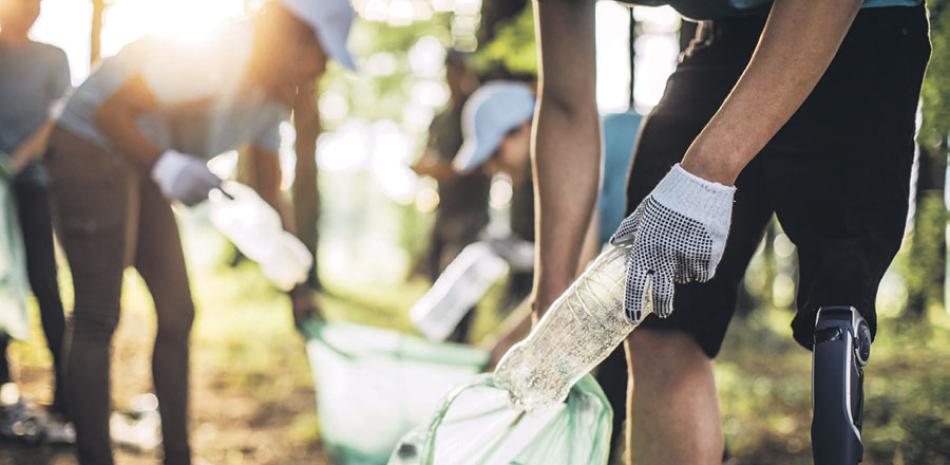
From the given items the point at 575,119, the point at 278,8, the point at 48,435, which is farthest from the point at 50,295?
the point at 575,119

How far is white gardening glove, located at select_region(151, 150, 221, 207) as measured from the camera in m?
2.52

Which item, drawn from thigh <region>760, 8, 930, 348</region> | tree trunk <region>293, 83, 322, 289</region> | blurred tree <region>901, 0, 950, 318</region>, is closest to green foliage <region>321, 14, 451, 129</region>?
tree trunk <region>293, 83, 322, 289</region>

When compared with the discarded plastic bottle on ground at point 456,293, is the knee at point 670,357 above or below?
above

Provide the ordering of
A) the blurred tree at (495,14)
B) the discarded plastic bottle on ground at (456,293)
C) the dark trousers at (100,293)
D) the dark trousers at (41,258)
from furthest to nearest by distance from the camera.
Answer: the blurred tree at (495,14) → the dark trousers at (41,258) → the discarded plastic bottle on ground at (456,293) → the dark trousers at (100,293)

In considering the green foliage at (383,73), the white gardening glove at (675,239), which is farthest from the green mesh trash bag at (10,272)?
the green foliage at (383,73)

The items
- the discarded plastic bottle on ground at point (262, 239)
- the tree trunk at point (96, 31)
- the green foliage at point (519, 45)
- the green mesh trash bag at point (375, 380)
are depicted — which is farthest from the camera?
the green foliage at point (519, 45)

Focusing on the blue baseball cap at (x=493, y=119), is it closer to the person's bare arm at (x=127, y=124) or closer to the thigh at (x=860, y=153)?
the person's bare arm at (x=127, y=124)

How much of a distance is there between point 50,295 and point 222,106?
1.94 m

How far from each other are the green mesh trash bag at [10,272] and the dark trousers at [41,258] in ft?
2.12

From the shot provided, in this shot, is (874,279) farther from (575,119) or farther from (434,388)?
(434,388)

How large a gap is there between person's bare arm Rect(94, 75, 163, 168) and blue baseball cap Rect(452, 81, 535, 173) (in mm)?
1532

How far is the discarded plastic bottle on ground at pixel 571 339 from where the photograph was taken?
4.68ft

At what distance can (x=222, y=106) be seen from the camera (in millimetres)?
2783

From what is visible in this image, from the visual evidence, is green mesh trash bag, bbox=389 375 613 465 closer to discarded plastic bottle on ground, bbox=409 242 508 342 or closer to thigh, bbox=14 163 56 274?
discarded plastic bottle on ground, bbox=409 242 508 342
